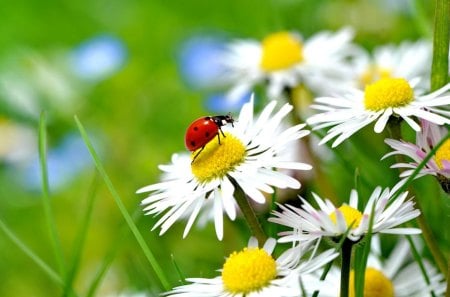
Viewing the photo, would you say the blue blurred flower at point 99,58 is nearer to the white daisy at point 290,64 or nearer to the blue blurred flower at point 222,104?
the blue blurred flower at point 222,104

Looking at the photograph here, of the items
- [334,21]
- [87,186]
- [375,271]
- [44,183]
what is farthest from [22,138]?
[375,271]

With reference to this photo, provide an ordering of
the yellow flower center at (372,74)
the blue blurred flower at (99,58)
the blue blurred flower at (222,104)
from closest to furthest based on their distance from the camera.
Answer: the yellow flower center at (372,74)
the blue blurred flower at (222,104)
the blue blurred flower at (99,58)

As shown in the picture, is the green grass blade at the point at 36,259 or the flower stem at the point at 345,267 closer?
the flower stem at the point at 345,267

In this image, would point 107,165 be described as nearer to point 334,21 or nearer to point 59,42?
point 334,21

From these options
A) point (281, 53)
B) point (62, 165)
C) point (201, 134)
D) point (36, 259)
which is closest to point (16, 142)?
point (62, 165)

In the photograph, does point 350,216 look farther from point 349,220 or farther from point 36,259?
point 36,259

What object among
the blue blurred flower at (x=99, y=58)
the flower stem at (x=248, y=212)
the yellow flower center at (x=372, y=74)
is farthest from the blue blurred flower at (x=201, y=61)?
the flower stem at (x=248, y=212)

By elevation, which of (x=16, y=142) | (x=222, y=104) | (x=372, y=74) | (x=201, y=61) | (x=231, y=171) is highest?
(x=201, y=61)

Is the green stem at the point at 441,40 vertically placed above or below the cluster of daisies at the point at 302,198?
above
